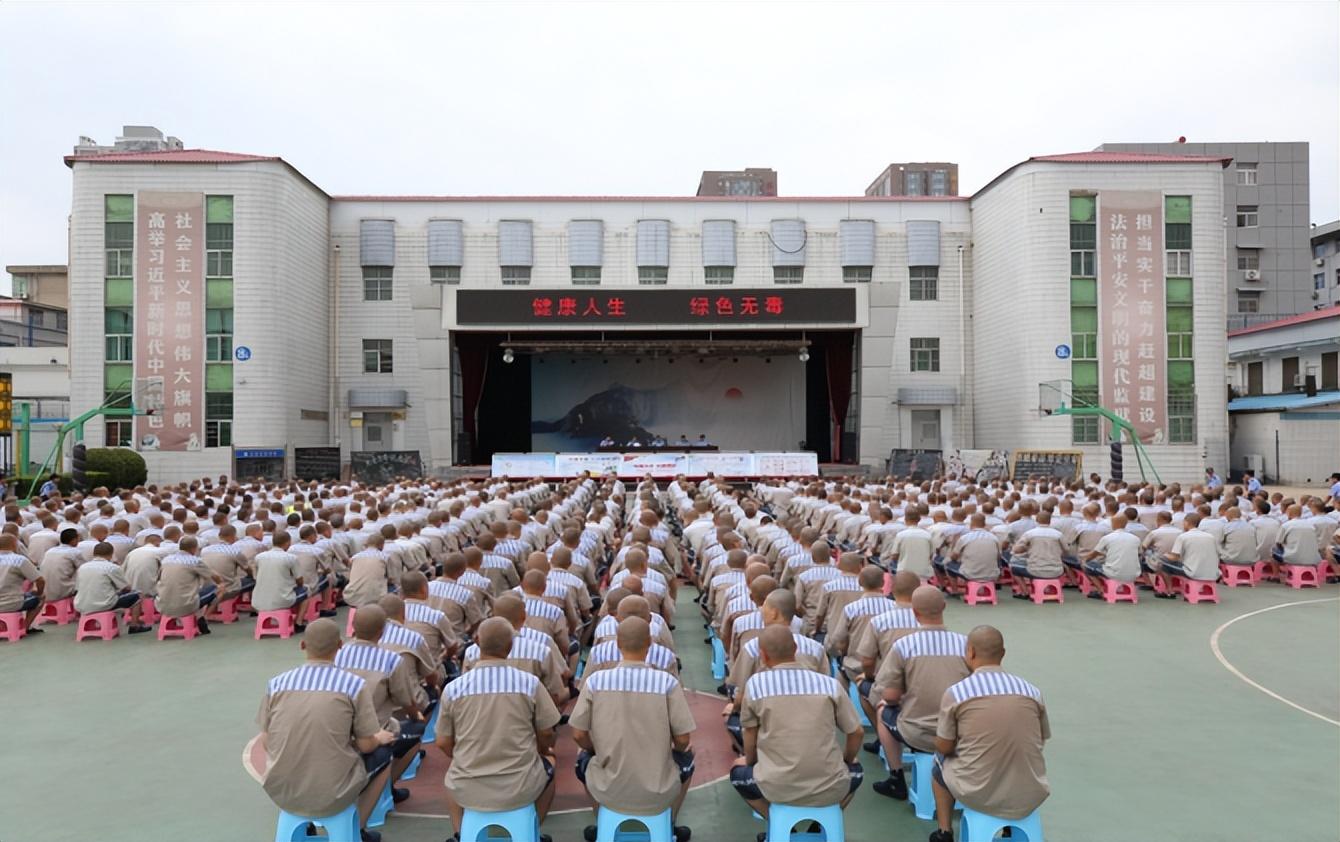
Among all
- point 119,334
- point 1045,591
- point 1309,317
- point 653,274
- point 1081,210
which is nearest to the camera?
point 1045,591

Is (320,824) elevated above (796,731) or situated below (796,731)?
below

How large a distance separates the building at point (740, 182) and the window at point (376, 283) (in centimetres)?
4882

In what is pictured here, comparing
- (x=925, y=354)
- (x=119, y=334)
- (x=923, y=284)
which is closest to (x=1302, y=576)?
(x=925, y=354)

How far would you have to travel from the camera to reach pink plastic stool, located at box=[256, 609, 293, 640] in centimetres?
896

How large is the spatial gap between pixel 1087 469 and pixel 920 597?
2734cm

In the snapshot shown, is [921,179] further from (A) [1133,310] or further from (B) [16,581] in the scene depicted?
(B) [16,581]

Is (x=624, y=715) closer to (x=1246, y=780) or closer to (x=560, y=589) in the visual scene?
(x=560, y=589)

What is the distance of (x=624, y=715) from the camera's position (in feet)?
13.0

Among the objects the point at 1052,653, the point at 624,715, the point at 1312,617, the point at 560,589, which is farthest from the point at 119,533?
the point at 1312,617

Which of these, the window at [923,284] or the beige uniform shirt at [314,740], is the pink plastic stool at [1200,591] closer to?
the beige uniform shirt at [314,740]

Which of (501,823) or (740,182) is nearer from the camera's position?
(501,823)

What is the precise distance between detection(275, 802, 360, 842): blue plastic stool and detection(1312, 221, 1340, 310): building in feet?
205

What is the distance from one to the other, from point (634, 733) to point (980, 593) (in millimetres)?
7710

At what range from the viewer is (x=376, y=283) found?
106 ft
